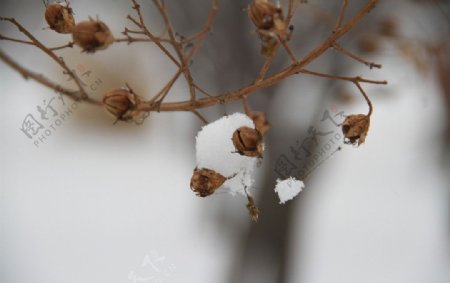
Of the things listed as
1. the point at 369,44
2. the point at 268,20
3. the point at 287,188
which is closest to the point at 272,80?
the point at 268,20

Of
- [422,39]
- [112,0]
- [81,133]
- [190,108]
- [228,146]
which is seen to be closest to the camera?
[190,108]

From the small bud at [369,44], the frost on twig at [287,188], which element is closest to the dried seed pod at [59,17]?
the frost on twig at [287,188]

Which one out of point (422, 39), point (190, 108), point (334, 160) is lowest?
point (190, 108)

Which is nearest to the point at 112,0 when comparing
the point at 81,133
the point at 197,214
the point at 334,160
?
the point at 81,133

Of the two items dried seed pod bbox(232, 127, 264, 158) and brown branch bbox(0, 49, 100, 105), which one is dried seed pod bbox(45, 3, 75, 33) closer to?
brown branch bbox(0, 49, 100, 105)

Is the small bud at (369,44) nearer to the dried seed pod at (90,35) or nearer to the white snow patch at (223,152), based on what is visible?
the white snow patch at (223,152)

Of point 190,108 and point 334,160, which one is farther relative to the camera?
point 334,160

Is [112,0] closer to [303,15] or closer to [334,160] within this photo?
[303,15]
